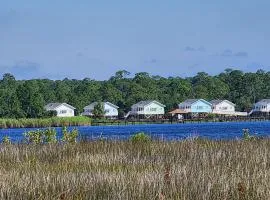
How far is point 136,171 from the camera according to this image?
1452 cm

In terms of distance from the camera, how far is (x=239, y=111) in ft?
555

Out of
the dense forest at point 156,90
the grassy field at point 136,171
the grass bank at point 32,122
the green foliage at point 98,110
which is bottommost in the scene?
the grassy field at point 136,171

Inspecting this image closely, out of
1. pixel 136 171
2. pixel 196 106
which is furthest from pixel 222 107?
pixel 136 171

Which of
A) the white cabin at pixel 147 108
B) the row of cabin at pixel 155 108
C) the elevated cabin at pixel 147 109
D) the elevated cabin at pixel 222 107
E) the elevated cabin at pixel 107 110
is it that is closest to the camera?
the elevated cabin at pixel 107 110

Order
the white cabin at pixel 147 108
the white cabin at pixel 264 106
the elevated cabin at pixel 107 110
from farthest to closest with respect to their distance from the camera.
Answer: the white cabin at pixel 264 106, the white cabin at pixel 147 108, the elevated cabin at pixel 107 110

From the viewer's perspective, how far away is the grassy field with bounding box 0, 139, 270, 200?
37.9 feet

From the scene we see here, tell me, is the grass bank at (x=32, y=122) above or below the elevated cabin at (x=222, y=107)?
below

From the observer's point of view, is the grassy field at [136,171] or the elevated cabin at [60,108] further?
the elevated cabin at [60,108]

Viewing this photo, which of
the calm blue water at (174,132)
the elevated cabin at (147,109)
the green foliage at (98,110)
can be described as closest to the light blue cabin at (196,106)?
the elevated cabin at (147,109)

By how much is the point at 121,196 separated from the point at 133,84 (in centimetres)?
14865

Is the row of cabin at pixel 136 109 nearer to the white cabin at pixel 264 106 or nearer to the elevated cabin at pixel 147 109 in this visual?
the elevated cabin at pixel 147 109

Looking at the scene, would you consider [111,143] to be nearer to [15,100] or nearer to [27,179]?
[27,179]

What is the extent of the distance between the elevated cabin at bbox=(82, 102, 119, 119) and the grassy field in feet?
405

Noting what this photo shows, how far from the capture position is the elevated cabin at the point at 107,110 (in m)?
145
